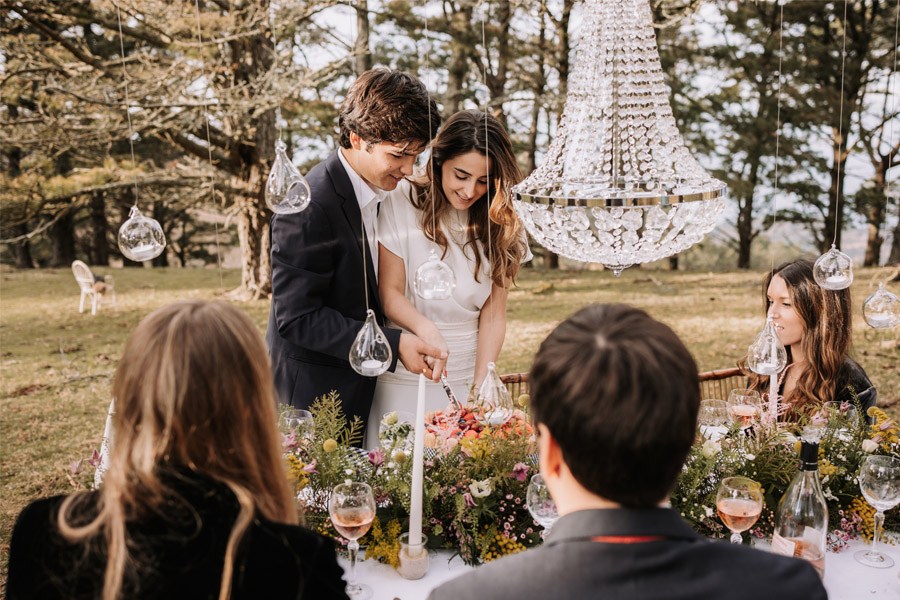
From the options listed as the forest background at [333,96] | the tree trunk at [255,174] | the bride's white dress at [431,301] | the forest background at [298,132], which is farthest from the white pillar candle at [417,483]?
the tree trunk at [255,174]

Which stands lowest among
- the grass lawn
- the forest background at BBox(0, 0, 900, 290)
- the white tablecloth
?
the grass lawn

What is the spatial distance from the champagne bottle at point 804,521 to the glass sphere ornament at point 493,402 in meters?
0.75

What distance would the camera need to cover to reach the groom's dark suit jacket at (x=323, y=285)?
2.56m

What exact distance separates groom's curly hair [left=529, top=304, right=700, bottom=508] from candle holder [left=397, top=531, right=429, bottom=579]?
0.85 metres

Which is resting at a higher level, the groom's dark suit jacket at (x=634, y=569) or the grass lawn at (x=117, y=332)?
the groom's dark suit jacket at (x=634, y=569)

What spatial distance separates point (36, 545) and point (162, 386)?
362mm

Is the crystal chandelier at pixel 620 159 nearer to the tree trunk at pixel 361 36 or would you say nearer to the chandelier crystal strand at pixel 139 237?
the chandelier crystal strand at pixel 139 237

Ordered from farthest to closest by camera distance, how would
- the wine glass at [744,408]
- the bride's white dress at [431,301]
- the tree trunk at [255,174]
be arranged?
the tree trunk at [255,174], the bride's white dress at [431,301], the wine glass at [744,408]

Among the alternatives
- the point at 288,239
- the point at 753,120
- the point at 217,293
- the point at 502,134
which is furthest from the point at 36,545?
the point at 753,120

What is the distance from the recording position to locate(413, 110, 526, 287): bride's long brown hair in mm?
2635

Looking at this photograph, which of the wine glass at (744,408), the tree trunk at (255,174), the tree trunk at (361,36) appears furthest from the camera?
the tree trunk at (255,174)

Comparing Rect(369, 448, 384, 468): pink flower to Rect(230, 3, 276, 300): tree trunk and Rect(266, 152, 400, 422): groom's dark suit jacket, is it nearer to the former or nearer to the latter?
Rect(266, 152, 400, 422): groom's dark suit jacket

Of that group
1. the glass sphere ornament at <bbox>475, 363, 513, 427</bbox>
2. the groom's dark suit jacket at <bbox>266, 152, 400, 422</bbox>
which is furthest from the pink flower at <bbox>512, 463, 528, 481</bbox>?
the groom's dark suit jacket at <bbox>266, 152, 400, 422</bbox>

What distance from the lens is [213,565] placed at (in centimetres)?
115
